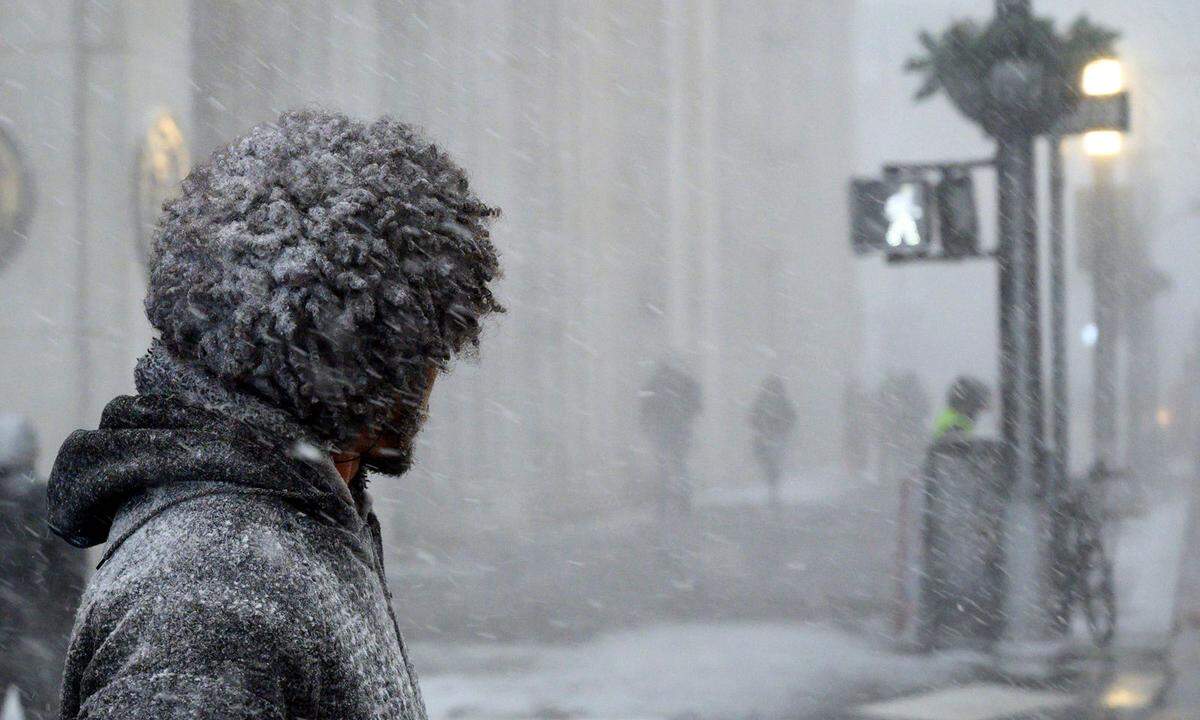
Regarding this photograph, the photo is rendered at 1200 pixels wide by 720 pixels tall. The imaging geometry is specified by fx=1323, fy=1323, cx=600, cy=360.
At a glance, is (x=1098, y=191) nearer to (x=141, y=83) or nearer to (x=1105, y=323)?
(x=1105, y=323)

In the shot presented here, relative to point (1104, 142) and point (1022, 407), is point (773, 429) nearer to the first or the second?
point (1022, 407)

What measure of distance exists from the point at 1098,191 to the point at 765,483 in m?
1.74

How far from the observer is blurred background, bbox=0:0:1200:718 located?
5.07 metres

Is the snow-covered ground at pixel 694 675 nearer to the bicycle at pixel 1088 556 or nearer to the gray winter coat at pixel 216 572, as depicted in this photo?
the bicycle at pixel 1088 556

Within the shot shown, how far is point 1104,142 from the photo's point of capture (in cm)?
505

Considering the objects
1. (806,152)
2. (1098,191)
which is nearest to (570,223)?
(806,152)

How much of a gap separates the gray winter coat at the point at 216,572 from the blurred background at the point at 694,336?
3.84 meters

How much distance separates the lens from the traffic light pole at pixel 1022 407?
16.4 ft

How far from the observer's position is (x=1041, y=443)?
502 centimetres

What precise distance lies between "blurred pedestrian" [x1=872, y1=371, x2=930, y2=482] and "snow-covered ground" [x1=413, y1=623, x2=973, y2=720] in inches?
27.9

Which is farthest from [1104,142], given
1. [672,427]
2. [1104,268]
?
[672,427]

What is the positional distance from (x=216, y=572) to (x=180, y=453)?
0.13m

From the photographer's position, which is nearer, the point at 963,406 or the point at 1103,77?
the point at 1103,77

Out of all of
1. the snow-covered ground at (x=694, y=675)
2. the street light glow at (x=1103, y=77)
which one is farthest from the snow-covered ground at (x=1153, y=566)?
the street light glow at (x=1103, y=77)
